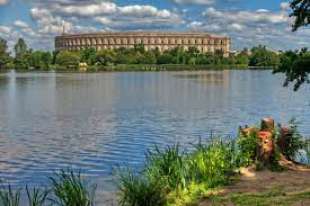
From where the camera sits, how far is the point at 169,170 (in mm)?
15281

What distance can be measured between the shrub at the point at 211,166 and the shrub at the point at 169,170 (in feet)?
1.12

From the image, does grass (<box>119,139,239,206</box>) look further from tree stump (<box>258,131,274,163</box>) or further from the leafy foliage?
the leafy foliage

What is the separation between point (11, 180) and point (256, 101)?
42.2 meters

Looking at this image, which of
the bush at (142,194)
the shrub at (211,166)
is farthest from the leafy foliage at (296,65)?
the bush at (142,194)

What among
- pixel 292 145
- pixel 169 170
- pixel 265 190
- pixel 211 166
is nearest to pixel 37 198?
pixel 169 170

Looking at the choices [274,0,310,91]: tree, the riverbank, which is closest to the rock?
the riverbank

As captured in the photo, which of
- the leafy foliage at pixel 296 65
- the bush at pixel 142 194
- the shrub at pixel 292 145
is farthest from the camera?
the shrub at pixel 292 145

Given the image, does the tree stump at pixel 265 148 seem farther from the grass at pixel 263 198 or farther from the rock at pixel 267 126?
the grass at pixel 263 198

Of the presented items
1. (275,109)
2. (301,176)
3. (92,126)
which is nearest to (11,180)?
(301,176)

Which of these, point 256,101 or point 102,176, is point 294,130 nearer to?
point 102,176

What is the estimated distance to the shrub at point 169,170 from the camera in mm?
14848

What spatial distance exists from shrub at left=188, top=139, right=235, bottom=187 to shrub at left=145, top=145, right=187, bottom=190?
0.34m

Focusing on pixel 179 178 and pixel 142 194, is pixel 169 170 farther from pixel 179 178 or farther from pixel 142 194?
pixel 142 194

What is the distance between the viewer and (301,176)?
1602cm
